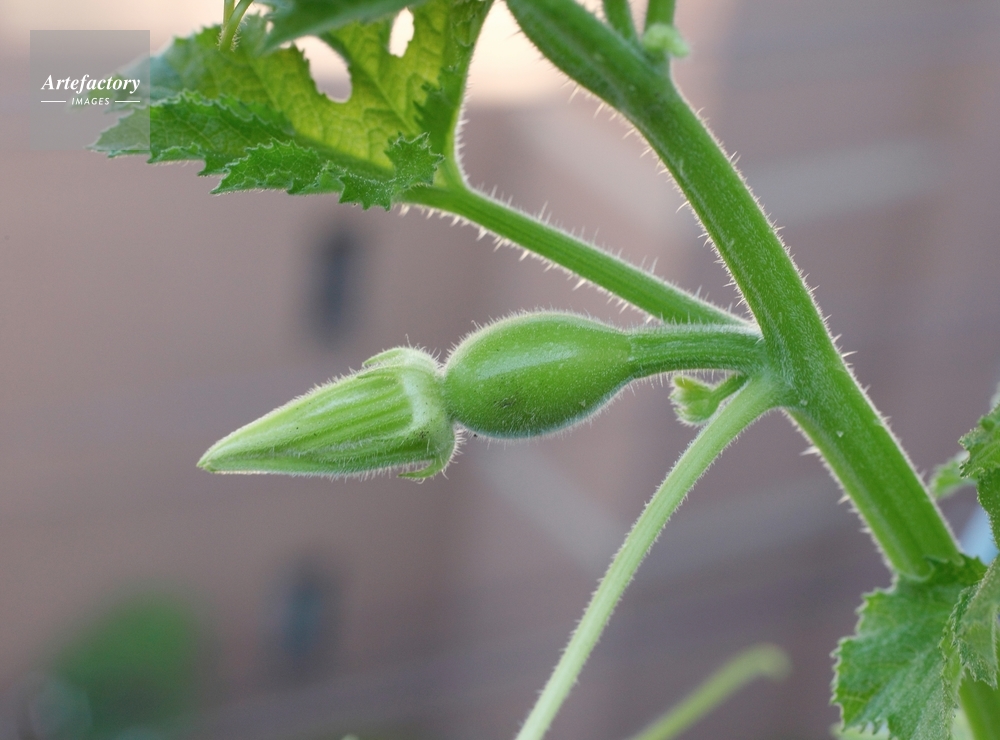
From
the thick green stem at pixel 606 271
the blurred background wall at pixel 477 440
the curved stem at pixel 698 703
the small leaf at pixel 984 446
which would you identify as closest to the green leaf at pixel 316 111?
the thick green stem at pixel 606 271

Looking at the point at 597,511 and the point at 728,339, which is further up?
the point at 597,511

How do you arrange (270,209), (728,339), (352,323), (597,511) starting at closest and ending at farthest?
(728,339) < (270,209) < (352,323) < (597,511)

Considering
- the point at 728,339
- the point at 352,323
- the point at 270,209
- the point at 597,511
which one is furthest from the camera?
the point at 597,511

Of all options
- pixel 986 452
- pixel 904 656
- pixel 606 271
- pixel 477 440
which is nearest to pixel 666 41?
pixel 606 271

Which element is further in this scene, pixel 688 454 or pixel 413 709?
pixel 413 709

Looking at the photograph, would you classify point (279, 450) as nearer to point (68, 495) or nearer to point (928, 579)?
point (928, 579)

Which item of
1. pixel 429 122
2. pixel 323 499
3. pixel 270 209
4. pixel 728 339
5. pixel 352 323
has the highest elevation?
pixel 270 209

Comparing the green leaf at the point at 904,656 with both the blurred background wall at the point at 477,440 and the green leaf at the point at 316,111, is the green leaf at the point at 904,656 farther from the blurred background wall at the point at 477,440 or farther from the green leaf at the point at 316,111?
the blurred background wall at the point at 477,440

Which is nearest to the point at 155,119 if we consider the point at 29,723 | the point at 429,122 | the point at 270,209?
the point at 429,122
